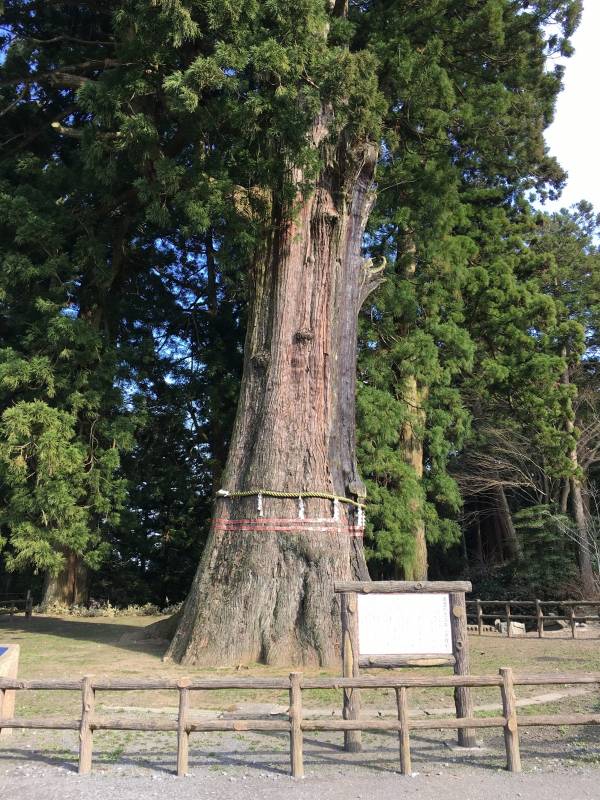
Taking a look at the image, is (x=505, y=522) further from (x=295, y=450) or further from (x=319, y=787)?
(x=319, y=787)

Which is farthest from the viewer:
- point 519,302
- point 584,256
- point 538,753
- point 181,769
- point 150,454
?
point 584,256

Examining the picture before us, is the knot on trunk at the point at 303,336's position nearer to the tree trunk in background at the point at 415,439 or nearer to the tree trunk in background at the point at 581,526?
the tree trunk in background at the point at 415,439

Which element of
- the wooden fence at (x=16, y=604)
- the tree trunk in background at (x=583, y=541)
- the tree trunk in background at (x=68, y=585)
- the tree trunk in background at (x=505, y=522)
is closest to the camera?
the wooden fence at (x=16, y=604)

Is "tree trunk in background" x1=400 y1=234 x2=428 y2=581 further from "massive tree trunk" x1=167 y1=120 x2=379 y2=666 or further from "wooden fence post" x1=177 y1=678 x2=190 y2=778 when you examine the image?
"wooden fence post" x1=177 y1=678 x2=190 y2=778

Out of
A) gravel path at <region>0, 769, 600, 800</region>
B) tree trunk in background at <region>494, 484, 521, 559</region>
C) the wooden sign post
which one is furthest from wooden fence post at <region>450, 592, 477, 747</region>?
tree trunk in background at <region>494, 484, 521, 559</region>

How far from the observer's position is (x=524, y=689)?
6.95m

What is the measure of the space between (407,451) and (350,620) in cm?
1112

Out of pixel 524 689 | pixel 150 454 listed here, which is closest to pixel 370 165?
pixel 524 689

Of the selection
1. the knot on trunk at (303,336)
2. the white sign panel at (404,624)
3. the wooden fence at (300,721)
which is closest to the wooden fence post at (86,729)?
the wooden fence at (300,721)

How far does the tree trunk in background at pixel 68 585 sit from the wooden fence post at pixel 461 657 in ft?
42.9

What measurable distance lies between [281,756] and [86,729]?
1.30 metres

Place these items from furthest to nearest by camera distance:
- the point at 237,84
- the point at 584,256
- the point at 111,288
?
the point at 584,256 < the point at 111,288 < the point at 237,84

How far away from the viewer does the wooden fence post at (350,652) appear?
4664 mm

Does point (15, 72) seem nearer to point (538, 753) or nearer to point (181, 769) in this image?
point (181, 769)
